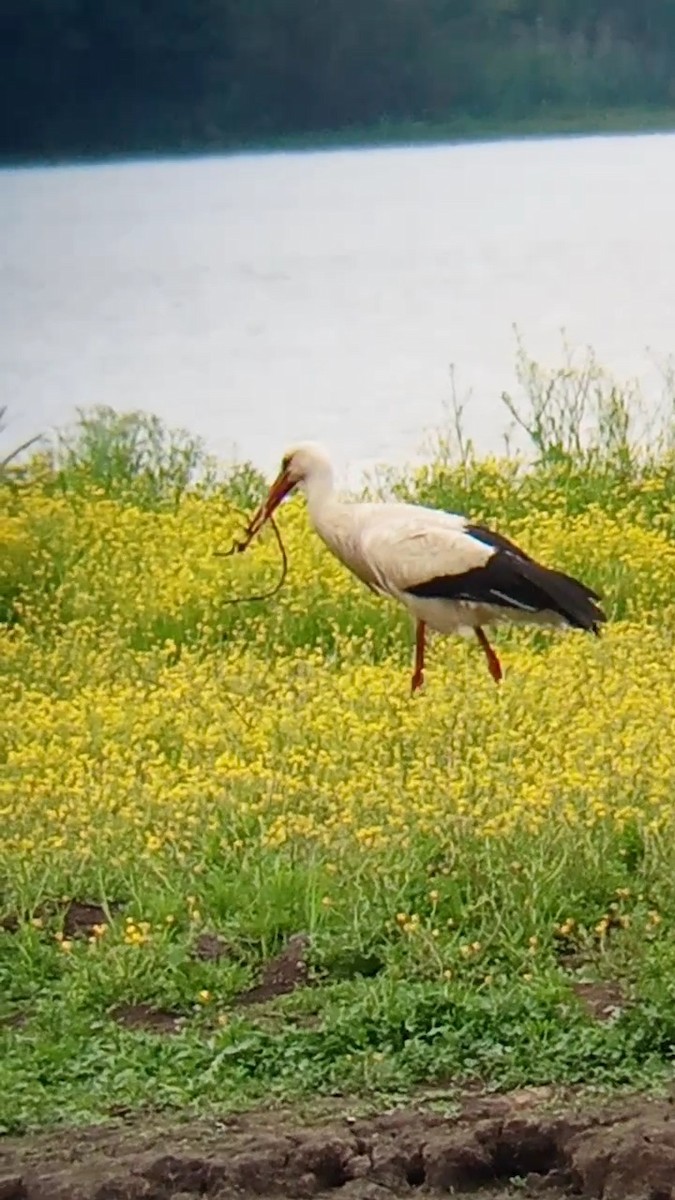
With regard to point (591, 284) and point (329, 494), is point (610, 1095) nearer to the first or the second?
point (329, 494)

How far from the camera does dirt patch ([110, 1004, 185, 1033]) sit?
3480 mm

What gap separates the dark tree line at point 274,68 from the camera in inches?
146

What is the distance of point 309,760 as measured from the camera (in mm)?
3793

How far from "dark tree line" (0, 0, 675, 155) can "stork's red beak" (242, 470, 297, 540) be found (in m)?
0.61

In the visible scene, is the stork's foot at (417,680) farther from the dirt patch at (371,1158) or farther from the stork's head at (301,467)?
the dirt patch at (371,1158)

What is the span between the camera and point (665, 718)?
12.6ft

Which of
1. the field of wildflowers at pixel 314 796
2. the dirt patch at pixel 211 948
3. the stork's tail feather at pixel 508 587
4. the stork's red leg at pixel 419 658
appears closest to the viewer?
the field of wildflowers at pixel 314 796

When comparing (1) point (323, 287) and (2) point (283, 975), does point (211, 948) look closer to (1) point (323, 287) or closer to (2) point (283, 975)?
(2) point (283, 975)

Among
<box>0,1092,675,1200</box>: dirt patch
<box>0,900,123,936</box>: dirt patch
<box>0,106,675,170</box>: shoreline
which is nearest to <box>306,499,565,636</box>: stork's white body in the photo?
<box>0,106,675,170</box>: shoreline

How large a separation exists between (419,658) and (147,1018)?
32.0 inches

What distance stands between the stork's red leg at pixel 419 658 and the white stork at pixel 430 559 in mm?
36

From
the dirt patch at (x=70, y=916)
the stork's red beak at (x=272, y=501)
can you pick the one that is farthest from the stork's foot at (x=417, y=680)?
the dirt patch at (x=70, y=916)

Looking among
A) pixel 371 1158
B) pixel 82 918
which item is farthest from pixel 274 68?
pixel 371 1158

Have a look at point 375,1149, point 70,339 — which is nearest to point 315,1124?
point 375,1149
